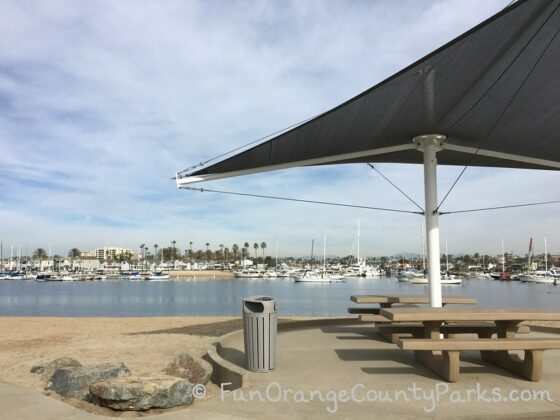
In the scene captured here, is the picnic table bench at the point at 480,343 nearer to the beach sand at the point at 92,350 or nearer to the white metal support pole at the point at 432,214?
the white metal support pole at the point at 432,214

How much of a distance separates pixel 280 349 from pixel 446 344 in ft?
9.41

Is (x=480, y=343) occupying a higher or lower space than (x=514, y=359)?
higher

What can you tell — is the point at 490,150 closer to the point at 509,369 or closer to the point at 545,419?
the point at 509,369

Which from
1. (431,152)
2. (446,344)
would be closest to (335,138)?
(431,152)

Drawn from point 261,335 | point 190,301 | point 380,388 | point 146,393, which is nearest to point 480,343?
point 380,388

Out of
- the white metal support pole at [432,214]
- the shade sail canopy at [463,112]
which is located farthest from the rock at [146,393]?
the white metal support pole at [432,214]

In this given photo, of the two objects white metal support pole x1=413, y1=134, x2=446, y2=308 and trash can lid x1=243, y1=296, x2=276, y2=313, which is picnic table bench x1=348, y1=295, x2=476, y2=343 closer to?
white metal support pole x1=413, y1=134, x2=446, y2=308

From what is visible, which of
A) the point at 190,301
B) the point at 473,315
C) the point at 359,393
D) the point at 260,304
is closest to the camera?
the point at 359,393

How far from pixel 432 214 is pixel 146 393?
5.63m

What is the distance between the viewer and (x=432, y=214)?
26.7 feet

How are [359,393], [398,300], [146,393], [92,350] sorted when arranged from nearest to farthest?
[146,393], [359,393], [398,300], [92,350]

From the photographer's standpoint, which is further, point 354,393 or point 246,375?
point 246,375

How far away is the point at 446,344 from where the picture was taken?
5.04 metres

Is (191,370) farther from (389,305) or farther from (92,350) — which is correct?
(92,350)
